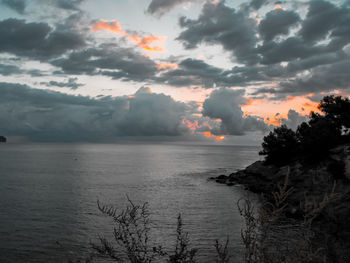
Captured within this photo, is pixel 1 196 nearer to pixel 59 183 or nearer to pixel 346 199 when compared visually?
pixel 59 183

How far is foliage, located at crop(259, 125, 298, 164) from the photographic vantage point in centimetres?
6869

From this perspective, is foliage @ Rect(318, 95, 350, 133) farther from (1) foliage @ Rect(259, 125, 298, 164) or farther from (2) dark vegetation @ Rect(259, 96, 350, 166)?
(1) foliage @ Rect(259, 125, 298, 164)

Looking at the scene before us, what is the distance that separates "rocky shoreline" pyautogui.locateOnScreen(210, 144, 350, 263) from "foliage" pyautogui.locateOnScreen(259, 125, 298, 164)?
3.47m

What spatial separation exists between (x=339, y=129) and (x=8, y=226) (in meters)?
68.2

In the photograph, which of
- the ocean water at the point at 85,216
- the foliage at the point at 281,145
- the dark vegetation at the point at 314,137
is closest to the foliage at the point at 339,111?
the dark vegetation at the point at 314,137

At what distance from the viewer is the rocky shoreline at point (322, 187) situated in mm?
24727

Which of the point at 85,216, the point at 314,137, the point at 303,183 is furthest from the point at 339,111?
the point at 85,216

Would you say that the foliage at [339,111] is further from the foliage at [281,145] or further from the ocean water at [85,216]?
the ocean water at [85,216]

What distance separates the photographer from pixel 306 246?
21.1 feet

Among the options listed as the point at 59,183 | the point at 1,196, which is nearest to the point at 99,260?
the point at 1,196

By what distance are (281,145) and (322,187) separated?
28825mm

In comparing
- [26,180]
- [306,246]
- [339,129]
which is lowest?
[26,180]

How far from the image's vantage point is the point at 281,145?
70.9m

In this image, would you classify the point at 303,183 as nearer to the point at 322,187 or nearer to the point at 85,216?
the point at 322,187
